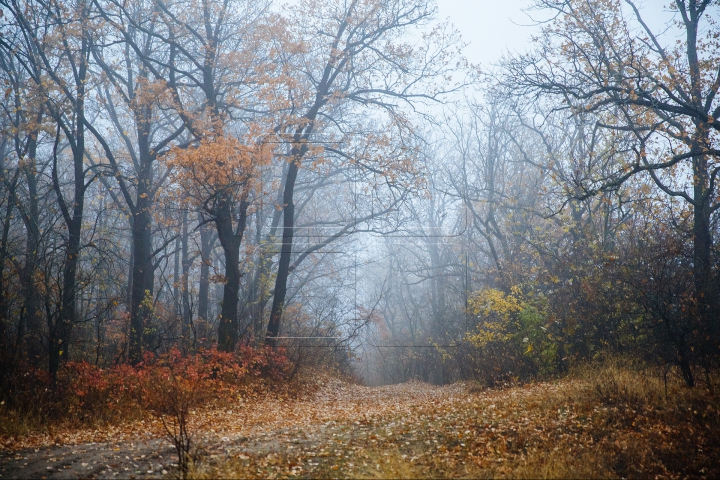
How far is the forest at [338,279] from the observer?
7277mm

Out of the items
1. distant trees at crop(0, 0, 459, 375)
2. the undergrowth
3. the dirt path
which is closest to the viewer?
the dirt path

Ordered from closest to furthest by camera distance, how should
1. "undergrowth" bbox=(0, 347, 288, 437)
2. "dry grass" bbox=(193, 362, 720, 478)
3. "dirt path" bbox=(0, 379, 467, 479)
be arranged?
"dry grass" bbox=(193, 362, 720, 478) < "dirt path" bbox=(0, 379, 467, 479) < "undergrowth" bbox=(0, 347, 288, 437)

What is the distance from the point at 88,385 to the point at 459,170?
18.4 m

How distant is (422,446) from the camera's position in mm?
7254

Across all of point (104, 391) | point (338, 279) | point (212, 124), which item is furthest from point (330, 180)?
point (104, 391)

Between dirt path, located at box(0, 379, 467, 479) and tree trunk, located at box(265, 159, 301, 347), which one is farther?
tree trunk, located at box(265, 159, 301, 347)

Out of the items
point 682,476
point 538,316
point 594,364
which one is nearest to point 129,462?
point 682,476

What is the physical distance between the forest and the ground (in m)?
0.04

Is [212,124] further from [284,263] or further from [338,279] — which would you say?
[338,279]

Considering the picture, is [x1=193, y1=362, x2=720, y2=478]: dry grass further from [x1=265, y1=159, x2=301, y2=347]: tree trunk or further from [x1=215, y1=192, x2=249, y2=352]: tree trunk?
[x1=265, y1=159, x2=301, y2=347]: tree trunk

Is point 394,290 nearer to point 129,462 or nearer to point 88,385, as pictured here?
point 88,385

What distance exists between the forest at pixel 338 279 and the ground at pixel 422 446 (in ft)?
0.14

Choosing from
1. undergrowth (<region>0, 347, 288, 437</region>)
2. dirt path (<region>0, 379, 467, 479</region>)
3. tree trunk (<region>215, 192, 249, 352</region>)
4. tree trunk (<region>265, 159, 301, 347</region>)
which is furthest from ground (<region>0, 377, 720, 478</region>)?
tree trunk (<region>265, 159, 301, 347</region>)

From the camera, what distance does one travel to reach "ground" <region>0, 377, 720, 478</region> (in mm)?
6273
